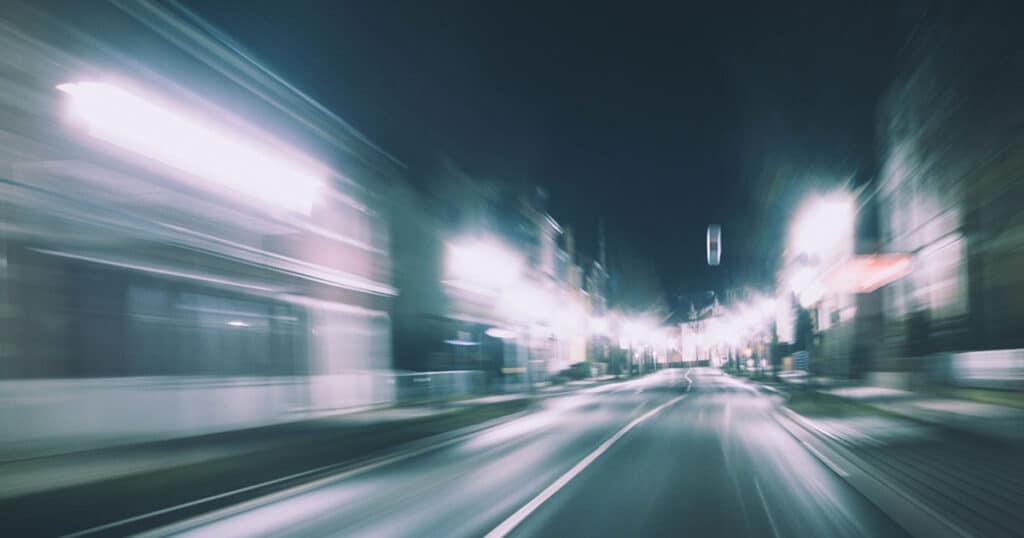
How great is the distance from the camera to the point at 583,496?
8492 millimetres

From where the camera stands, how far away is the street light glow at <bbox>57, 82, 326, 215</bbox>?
42.4 feet

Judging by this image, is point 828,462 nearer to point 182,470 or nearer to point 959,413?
point 959,413

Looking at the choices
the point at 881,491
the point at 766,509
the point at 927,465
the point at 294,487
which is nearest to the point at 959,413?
the point at 927,465

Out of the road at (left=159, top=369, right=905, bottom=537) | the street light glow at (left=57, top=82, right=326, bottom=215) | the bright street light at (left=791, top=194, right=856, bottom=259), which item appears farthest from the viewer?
the bright street light at (left=791, top=194, right=856, bottom=259)

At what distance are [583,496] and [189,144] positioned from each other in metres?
12.0

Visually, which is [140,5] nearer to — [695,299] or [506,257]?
[506,257]

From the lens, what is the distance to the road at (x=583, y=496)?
691cm

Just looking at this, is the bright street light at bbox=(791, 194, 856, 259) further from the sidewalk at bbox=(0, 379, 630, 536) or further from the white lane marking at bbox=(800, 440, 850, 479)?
the sidewalk at bbox=(0, 379, 630, 536)

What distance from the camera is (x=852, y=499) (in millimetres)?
8070

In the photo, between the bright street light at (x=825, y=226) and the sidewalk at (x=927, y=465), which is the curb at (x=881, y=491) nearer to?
the sidewalk at (x=927, y=465)

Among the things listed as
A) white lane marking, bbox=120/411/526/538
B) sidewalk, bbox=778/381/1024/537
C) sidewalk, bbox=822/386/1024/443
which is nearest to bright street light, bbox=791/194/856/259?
sidewalk, bbox=822/386/1024/443

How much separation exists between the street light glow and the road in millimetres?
8050

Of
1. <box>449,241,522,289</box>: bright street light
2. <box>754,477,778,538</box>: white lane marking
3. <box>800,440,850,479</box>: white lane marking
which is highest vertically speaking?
<box>449,241,522,289</box>: bright street light

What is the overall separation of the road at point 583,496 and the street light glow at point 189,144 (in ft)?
26.4
